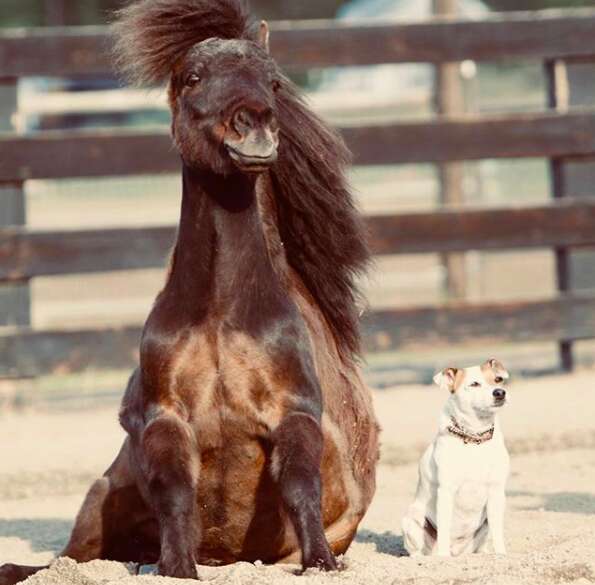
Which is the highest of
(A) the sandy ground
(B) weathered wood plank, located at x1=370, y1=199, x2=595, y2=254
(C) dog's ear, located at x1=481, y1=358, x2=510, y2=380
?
(B) weathered wood plank, located at x1=370, y1=199, x2=595, y2=254

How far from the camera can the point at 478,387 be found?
13.8 ft

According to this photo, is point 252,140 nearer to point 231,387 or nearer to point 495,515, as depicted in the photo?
point 231,387

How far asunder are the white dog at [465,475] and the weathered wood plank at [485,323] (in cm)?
439

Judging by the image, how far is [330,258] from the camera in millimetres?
4637

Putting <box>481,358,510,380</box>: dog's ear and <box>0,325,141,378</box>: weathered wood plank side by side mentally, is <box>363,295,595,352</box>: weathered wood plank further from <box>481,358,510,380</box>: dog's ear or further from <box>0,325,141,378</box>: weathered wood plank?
<box>481,358,510,380</box>: dog's ear

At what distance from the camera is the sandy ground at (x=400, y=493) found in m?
3.62

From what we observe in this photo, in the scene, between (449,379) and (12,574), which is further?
(449,379)

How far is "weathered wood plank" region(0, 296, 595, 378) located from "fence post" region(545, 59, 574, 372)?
0.60ft

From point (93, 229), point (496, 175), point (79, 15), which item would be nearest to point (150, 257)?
point (93, 229)

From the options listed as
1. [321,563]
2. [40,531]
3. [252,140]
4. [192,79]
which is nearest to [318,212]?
[192,79]

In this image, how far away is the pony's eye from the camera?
155 inches

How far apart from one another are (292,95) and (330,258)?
1.78 ft

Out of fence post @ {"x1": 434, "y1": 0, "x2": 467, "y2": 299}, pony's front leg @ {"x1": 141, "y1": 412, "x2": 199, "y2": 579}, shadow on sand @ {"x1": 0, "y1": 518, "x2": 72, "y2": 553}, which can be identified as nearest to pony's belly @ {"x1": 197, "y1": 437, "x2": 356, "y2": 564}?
pony's front leg @ {"x1": 141, "y1": 412, "x2": 199, "y2": 579}

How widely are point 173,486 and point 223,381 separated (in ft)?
1.08
